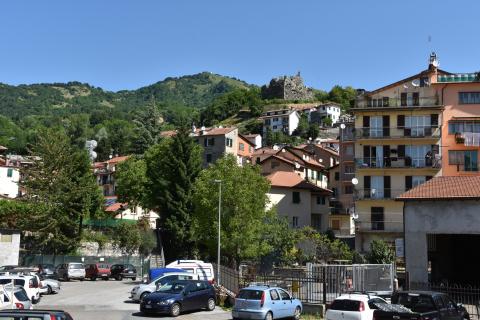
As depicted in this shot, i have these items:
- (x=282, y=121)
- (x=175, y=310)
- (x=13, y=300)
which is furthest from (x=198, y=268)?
(x=282, y=121)

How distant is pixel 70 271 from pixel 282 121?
127m

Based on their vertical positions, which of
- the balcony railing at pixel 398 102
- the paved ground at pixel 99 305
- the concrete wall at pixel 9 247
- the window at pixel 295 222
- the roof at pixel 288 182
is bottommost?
the paved ground at pixel 99 305

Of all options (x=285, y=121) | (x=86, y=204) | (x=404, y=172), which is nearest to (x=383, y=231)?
(x=404, y=172)

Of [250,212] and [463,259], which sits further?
[250,212]

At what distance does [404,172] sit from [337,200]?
2406cm

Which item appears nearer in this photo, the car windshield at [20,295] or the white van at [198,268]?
the car windshield at [20,295]

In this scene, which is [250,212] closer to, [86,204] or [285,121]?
[86,204]

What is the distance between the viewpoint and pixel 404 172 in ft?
189

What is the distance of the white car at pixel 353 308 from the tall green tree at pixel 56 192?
41.3 metres

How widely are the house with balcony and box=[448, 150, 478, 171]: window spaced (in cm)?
162

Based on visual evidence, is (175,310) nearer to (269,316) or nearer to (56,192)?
(269,316)

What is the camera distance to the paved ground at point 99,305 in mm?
27156

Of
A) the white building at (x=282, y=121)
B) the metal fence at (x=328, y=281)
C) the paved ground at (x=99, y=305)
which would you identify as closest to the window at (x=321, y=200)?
the paved ground at (x=99, y=305)

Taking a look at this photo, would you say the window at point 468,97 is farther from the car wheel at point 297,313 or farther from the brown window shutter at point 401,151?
the car wheel at point 297,313
